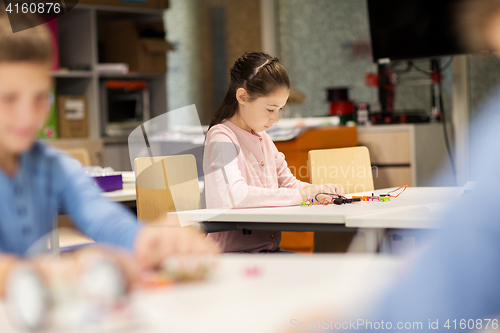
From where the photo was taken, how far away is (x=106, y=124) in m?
3.27

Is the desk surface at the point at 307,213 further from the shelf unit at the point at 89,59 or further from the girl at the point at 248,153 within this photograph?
the shelf unit at the point at 89,59

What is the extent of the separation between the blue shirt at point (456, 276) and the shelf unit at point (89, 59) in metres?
2.83

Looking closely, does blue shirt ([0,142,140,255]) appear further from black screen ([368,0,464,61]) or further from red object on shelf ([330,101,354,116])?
red object on shelf ([330,101,354,116])

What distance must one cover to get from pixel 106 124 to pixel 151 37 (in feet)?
1.87

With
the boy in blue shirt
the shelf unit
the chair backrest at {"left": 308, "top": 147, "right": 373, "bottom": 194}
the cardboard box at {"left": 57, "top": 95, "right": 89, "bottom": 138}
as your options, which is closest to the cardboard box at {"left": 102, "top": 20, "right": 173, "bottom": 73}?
the shelf unit

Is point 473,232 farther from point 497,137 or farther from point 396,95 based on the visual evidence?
point 396,95

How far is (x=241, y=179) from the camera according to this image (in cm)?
143

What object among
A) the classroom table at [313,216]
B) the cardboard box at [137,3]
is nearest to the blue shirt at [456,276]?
the classroom table at [313,216]

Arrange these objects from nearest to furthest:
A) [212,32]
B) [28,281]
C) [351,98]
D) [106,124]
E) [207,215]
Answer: [28,281], [207,215], [106,124], [351,98], [212,32]

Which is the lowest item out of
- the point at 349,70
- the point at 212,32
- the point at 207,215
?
the point at 207,215

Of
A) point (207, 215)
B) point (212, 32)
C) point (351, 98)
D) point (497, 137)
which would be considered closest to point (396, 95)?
point (351, 98)

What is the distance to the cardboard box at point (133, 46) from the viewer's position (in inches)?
128

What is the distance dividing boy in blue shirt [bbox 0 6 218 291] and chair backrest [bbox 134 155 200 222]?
0.96 metres

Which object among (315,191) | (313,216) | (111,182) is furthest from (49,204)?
(111,182)
